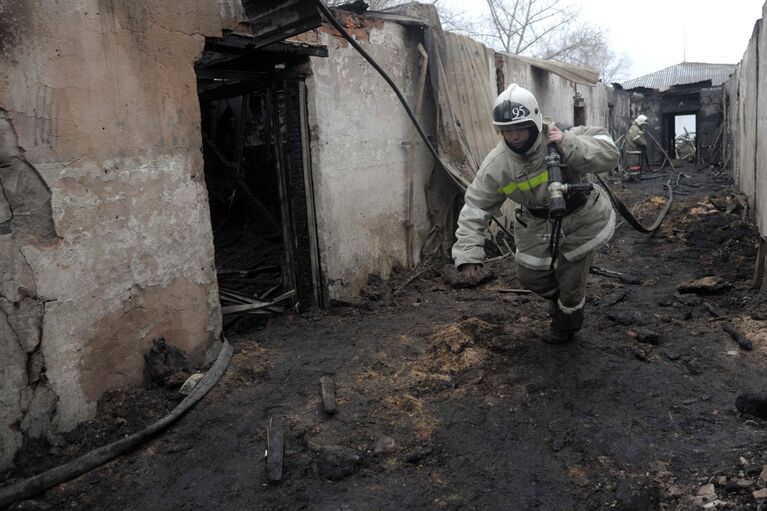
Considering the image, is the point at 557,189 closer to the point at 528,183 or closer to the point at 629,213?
the point at 528,183

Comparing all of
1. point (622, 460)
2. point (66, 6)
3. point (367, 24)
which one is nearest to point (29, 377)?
point (66, 6)

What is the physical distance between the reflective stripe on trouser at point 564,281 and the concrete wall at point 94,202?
2410 mm

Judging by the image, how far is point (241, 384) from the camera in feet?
13.1

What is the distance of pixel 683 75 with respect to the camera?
47.1 meters

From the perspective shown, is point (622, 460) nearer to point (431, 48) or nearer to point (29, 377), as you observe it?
point (29, 377)

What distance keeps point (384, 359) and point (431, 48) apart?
3.95m

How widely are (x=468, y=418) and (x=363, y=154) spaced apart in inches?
130

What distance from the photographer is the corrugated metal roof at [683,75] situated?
147 ft

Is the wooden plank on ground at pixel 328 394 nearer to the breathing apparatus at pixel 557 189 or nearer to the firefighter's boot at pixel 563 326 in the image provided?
the firefighter's boot at pixel 563 326

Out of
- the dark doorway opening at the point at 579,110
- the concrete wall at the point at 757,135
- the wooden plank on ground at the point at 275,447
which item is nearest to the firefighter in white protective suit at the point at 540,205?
the wooden plank on ground at the point at 275,447

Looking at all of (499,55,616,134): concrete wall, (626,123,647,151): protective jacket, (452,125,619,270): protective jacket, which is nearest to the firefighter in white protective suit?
(452,125,619,270): protective jacket

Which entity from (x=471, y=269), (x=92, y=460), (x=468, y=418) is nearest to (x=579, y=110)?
(x=471, y=269)

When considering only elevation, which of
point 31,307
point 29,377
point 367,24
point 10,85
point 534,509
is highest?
point 367,24

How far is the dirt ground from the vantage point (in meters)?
2.74
